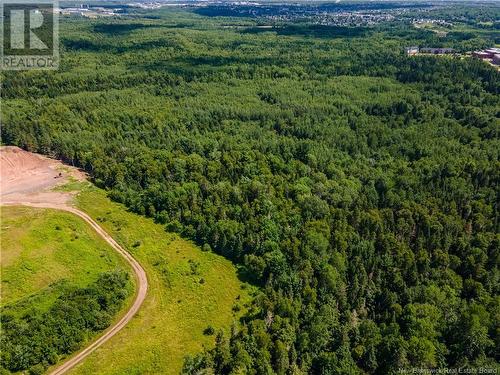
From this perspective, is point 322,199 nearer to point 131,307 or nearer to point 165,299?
point 165,299

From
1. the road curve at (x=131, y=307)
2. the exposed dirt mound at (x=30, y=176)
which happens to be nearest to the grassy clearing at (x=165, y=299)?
the road curve at (x=131, y=307)

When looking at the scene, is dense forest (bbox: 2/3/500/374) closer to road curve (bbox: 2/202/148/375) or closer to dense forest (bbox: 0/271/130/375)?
dense forest (bbox: 0/271/130/375)

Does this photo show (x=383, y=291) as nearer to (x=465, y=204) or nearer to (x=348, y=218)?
(x=348, y=218)

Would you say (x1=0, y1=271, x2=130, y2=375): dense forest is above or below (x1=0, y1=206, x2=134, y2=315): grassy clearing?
below

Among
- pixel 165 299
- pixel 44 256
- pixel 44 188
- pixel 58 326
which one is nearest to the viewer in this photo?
pixel 58 326

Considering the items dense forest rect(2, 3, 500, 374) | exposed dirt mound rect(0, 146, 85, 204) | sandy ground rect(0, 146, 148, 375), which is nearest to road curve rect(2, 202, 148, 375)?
sandy ground rect(0, 146, 148, 375)

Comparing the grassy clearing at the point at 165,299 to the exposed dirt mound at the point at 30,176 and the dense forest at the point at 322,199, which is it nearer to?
the dense forest at the point at 322,199

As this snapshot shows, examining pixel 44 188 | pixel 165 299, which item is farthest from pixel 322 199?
pixel 44 188
